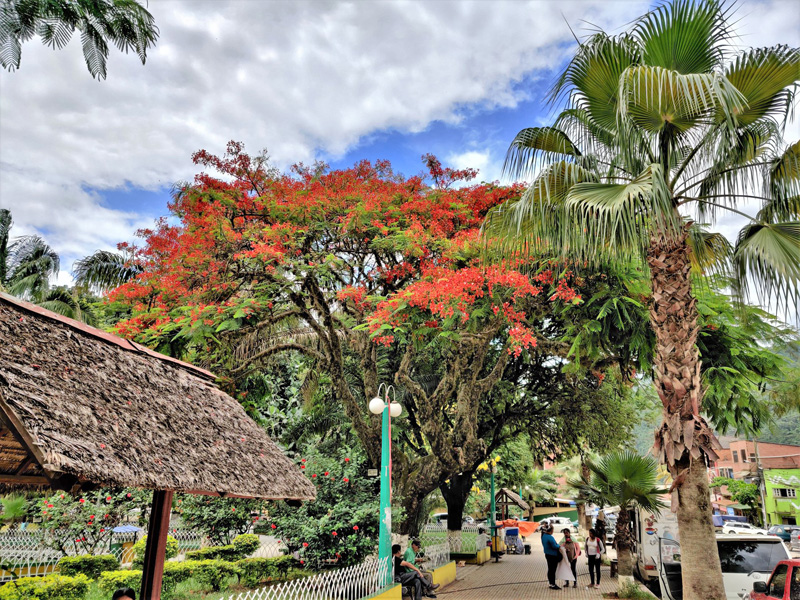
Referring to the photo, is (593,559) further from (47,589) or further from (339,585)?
(47,589)

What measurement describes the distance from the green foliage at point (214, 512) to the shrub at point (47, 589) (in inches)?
235

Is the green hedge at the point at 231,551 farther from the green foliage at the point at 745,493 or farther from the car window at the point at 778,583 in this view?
the green foliage at the point at 745,493

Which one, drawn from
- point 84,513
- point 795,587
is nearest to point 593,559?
point 795,587

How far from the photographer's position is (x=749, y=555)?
11.3 m

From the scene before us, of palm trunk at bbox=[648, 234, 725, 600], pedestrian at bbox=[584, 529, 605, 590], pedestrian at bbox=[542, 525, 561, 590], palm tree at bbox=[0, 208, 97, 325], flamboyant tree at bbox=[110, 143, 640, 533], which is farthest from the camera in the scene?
palm tree at bbox=[0, 208, 97, 325]

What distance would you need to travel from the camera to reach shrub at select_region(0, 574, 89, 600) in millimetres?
9805

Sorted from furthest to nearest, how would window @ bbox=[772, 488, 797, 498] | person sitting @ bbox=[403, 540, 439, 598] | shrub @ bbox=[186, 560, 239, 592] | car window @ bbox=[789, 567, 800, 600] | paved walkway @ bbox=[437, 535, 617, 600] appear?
1. window @ bbox=[772, 488, 797, 498]
2. paved walkway @ bbox=[437, 535, 617, 600]
3. shrub @ bbox=[186, 560, 239, 592]
4. person sitting @ bbox=[403, 540, 439, 598]
5. car window @ bbox=[789, 567, 800, 600]

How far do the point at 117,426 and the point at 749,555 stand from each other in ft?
39.3

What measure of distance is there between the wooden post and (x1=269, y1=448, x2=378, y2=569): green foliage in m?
4.56

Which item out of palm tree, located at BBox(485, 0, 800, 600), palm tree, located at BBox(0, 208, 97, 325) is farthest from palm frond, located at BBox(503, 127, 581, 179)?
palm tree, located at BBox(0, 208, 97, 325)

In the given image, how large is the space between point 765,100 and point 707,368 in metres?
6.42

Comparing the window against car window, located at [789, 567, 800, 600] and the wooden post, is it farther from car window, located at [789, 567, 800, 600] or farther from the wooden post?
the wooden post

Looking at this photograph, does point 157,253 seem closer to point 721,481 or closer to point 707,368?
point 707,368

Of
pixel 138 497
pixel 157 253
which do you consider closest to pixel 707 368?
pixel 157 253
